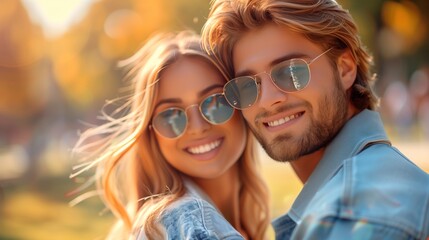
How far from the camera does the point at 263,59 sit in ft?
9.43

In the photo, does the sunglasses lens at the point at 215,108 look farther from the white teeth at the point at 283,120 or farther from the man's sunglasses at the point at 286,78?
the white teeth at the point at 283,120

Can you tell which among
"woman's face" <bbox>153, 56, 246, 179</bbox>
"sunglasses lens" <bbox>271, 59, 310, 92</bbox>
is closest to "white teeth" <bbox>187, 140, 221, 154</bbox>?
"woman's face" <bbox>153, 56, 246, 179</bbox>

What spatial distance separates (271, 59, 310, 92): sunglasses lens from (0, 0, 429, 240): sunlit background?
19.3 ft

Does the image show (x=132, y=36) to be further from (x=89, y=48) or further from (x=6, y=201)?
(x=6, y=201)

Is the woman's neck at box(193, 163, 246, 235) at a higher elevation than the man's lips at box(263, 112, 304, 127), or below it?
below

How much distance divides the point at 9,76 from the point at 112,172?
38.8 ft

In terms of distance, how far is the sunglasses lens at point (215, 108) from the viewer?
11.0 feet

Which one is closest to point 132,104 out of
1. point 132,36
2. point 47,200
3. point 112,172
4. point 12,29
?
point 112,172

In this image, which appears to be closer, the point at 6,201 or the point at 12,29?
the point at 6,201

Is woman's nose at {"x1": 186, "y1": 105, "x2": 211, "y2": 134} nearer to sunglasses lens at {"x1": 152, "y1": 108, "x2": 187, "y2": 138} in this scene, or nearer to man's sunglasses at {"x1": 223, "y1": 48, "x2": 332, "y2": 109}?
sunglasses lens at {"x1": 152, "y1": 108, "x2": 187, "y2": 138}

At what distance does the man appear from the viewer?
259 centimetres

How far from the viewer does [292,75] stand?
9.16ft

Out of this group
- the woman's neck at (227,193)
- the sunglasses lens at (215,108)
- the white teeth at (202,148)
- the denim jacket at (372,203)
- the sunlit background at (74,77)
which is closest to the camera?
the denim jacket at (372,203)

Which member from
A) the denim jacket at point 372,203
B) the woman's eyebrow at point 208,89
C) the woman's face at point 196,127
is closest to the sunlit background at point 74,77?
the woman's face at point 196,127
